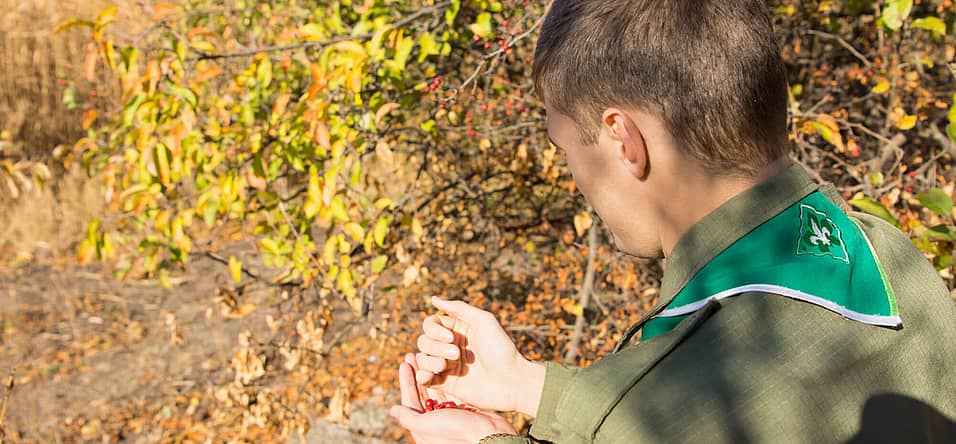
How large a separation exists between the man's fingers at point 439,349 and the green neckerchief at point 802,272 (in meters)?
0.37

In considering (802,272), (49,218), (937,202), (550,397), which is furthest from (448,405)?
(49,218)

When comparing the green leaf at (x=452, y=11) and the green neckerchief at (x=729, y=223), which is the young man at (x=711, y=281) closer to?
the green neckerchief at (x=729, y=223)

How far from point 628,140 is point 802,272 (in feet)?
0.95

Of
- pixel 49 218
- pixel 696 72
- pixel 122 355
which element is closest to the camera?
pixel 696 72

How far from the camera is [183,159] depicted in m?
2.85

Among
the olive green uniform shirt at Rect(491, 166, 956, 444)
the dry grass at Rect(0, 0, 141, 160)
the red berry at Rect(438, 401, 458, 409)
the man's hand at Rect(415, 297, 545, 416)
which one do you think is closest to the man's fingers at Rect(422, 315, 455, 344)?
the man's hand at Rect(415, 297, 545, 416)

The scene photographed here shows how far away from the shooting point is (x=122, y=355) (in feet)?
17.2

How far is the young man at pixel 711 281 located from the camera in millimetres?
873

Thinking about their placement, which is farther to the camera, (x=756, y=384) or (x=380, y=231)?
(x=380, y=231)

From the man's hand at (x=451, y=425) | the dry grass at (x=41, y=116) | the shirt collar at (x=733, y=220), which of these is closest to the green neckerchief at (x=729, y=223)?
the shirt collar at (x=733, y=220)

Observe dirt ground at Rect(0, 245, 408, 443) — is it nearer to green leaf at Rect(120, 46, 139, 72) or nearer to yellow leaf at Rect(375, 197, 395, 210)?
yellow leaf at Rect(375, 197, 395, 210)

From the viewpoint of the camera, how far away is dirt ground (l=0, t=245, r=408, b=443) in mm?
4293

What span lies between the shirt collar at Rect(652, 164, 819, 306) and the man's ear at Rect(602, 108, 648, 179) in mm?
107

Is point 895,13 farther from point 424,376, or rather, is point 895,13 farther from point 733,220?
point 424,376
